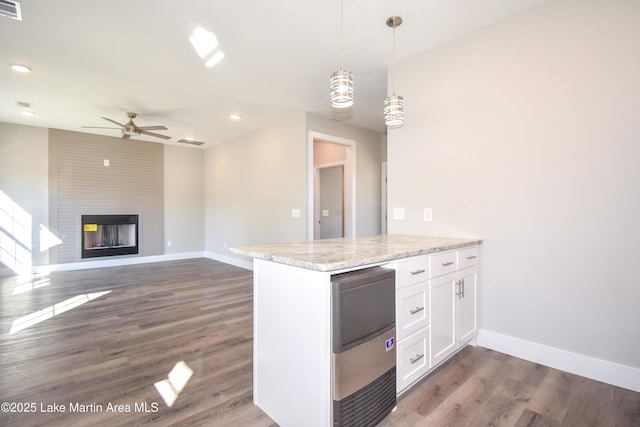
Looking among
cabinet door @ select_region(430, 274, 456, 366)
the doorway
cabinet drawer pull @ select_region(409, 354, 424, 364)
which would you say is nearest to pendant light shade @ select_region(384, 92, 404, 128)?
cabinet door @ select_region(430, 274, 456, 366)

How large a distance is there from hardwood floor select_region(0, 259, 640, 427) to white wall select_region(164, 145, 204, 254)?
3.56 metres

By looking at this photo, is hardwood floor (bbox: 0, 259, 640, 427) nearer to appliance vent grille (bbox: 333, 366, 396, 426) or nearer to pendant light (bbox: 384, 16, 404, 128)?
appliance vent grille (bbox: 333, 366, 396, 426)

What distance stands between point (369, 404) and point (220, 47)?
3.09 metres

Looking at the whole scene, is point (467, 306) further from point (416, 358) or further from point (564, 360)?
point (416, 358)

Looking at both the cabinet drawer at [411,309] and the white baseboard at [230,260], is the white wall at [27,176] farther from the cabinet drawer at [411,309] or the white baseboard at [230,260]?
the cabinet drawer at [411,309]

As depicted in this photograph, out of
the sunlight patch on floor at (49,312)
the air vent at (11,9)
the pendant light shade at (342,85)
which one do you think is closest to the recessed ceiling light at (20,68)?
the air vent at (11,9)

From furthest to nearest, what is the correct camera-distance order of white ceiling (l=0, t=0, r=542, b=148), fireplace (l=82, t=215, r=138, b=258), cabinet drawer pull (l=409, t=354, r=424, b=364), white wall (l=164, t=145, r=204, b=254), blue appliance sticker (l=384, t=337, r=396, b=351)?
white wall (l=164, t=145, r=204, b=254), fireplace (l=82, t=215, r=138, b=258), white ceiling (l=0, t=0, r=542, b=148), cabinet drawer pull (l=409, t=354, r=424, b=364), blue appliance sticker (l=384, t=337, r=396, b=351)

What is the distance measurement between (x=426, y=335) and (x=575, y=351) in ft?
3.74

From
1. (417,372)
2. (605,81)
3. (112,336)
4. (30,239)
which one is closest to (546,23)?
(605,81)

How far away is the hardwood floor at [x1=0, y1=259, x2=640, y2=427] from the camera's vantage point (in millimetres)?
1639

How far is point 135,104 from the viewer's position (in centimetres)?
429

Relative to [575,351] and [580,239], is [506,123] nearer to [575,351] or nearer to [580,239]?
[580,239]

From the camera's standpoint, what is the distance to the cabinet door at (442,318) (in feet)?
6.43

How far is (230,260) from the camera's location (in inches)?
254
